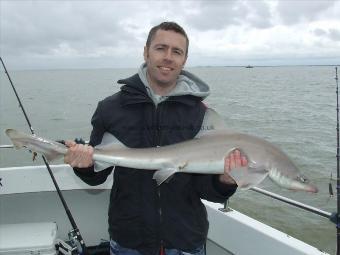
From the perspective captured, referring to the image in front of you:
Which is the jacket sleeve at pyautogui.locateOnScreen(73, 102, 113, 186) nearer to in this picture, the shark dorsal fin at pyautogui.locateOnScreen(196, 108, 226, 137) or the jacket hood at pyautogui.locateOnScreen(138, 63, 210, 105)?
the jacket hood at pyautogui.locateOnScreen(138, 63, 210, 105)

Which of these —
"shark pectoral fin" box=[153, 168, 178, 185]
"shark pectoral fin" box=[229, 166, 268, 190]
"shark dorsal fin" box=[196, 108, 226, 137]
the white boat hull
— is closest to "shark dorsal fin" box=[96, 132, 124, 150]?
"shark pectoral fin" box=[153, 168, 178, 185]

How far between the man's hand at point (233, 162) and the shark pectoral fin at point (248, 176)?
0.11ft

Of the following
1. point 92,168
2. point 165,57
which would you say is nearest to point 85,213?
A: point 92,168

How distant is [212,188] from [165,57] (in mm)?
1029

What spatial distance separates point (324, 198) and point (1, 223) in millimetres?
8494

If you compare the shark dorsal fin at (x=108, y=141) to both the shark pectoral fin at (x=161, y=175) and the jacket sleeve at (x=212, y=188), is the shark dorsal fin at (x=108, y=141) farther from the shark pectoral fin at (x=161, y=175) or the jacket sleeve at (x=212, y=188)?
the jacket sleeve at (x=212, y=188)

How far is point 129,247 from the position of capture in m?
3.01

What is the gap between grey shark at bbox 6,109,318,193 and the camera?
2.98 meters

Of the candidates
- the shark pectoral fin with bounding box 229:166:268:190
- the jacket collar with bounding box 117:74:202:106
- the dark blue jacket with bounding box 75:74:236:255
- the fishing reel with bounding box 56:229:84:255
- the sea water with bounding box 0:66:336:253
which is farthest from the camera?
the sea water with bounding box 0:66:336:253

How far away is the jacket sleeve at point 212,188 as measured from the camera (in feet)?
9.86

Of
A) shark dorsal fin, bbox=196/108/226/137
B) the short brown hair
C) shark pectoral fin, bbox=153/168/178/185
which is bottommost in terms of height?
shark pectoral fin, bbox=153/168/178/185

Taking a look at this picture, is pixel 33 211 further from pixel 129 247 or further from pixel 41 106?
pixel 41 106

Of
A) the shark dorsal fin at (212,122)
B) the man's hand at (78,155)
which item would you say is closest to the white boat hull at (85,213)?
the shark dorsal fin at (212,122)

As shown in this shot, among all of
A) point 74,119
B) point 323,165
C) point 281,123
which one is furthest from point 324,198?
point 74,119
